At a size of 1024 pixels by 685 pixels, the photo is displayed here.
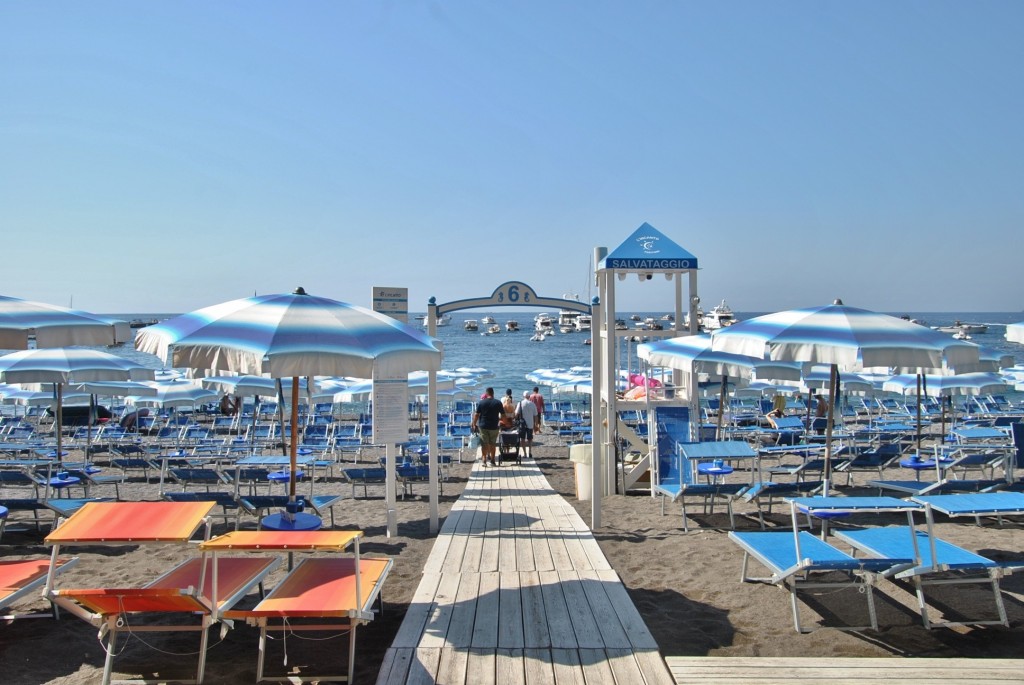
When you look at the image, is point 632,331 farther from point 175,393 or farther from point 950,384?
point 175,393

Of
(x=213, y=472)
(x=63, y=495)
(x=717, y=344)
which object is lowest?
(x=63, y=495)

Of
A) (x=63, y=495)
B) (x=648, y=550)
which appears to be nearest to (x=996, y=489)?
(x=648, y=550)

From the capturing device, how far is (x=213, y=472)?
27.5ft

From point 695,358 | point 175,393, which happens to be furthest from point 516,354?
point 695,358

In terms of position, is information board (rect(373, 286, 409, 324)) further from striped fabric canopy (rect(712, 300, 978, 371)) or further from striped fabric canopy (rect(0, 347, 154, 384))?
striped fabric canopy (rect(0, 347, 154, 384))

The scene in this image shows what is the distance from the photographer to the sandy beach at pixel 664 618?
413 centimetres

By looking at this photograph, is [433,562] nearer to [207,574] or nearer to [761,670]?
[207,574]

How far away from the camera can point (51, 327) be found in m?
6.16

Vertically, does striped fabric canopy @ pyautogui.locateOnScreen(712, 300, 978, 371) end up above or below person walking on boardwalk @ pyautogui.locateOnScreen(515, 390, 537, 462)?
above

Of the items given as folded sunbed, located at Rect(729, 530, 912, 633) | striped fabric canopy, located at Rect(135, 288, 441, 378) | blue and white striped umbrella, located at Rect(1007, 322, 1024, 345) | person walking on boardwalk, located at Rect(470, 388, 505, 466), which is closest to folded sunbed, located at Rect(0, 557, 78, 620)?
striped fabric canopy, located at Rect(135, 288, 441, 378)

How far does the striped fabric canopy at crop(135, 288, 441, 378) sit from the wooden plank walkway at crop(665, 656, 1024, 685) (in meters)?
2.58

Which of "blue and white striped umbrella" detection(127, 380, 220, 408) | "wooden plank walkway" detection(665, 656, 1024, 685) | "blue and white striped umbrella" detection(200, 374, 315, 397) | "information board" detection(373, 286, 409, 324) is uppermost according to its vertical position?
"information board" detection(373, 286, 409, 324)

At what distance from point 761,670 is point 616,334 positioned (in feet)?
20.7

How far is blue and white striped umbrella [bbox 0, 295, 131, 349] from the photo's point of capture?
600 centimetres
